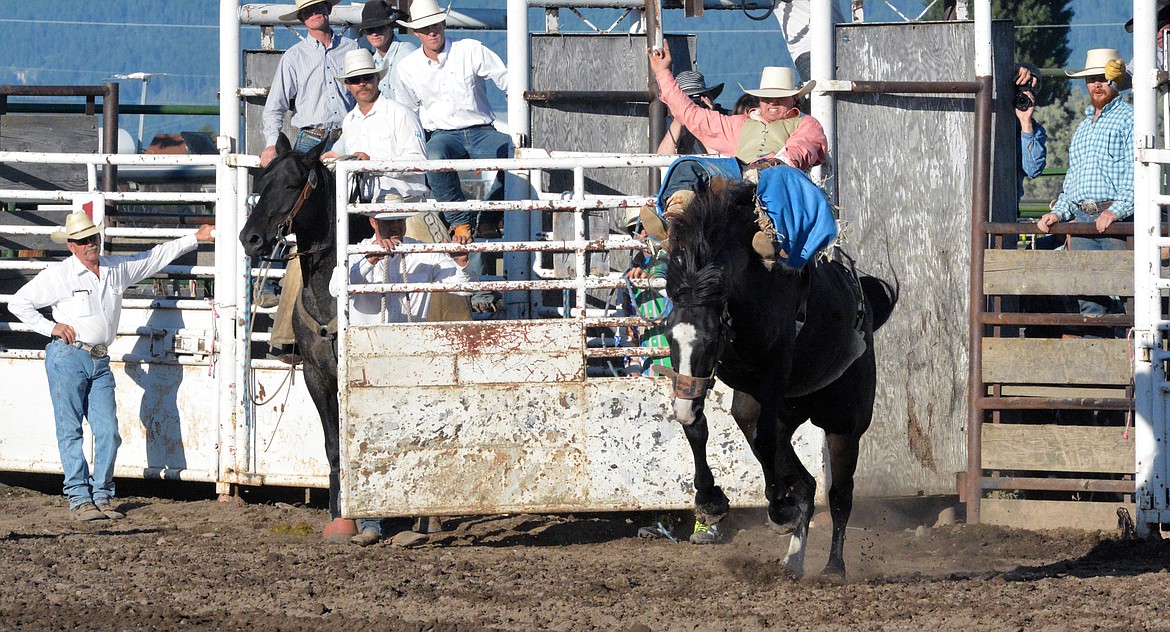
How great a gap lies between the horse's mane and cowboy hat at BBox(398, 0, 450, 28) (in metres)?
3.82

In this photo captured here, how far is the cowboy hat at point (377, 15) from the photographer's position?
9430mm

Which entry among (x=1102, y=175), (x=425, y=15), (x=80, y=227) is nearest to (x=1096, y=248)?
(x=1102, y=175)

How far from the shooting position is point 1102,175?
8.23 meters

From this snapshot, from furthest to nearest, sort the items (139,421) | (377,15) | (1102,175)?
1. (377,15)
2. (139,421)
3. (1102,175)

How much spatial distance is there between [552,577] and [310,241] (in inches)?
93.5

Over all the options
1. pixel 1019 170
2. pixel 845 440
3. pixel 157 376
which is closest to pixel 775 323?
pixel 845 440

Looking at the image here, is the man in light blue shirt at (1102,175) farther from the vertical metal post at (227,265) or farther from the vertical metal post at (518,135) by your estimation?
the vertical metal post at (227,265)

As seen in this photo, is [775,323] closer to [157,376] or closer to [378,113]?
[378,113]

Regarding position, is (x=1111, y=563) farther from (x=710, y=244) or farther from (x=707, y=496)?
(x=710, y=244)

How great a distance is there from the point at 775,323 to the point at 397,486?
2.64 m

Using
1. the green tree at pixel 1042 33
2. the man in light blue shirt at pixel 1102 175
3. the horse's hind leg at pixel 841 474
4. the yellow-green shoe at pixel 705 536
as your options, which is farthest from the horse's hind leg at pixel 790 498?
the green tree at pixel 1042 33

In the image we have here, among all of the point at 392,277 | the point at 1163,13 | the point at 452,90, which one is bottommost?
the point at 392,277

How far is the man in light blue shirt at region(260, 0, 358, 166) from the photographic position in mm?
9062

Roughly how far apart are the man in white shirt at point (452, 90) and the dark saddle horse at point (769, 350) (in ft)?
9.84
